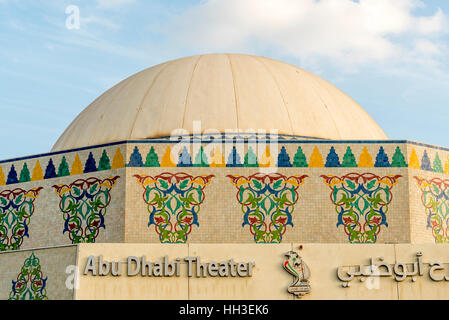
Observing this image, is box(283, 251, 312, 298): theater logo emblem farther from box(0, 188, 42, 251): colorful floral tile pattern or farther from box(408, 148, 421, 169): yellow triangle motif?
box(0, 188, 42, 251): colorful floral tile pattern

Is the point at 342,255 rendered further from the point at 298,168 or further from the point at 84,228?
the point at 84,228

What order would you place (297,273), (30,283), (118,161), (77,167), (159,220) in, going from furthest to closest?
(77,167)
(118,161)
(159,220)
(30,283)
(297,273)

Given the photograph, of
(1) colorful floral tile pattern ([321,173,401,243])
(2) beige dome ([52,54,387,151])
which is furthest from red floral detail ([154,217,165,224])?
(1) colorful floral tile pattern ([321,173,401,243])

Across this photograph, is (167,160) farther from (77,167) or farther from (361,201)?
(361,201)

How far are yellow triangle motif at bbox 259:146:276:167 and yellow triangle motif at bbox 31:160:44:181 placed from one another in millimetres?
3802

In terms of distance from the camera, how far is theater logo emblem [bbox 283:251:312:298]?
40.3 feet

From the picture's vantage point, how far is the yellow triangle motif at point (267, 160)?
13.7 metres

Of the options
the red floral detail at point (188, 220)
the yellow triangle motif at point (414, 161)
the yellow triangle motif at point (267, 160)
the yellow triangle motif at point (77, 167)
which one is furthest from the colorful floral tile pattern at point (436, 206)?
the yellow triangle motif at point (77, 167)

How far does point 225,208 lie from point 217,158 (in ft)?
2.82

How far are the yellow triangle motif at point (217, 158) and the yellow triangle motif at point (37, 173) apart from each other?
119 inches

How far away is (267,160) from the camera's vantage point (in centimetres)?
1373

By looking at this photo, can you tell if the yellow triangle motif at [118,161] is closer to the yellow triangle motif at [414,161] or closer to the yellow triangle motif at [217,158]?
the yellow triangle motif at [217,158]

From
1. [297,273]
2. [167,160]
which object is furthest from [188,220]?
[297,273]

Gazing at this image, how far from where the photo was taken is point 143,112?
50.8ft
